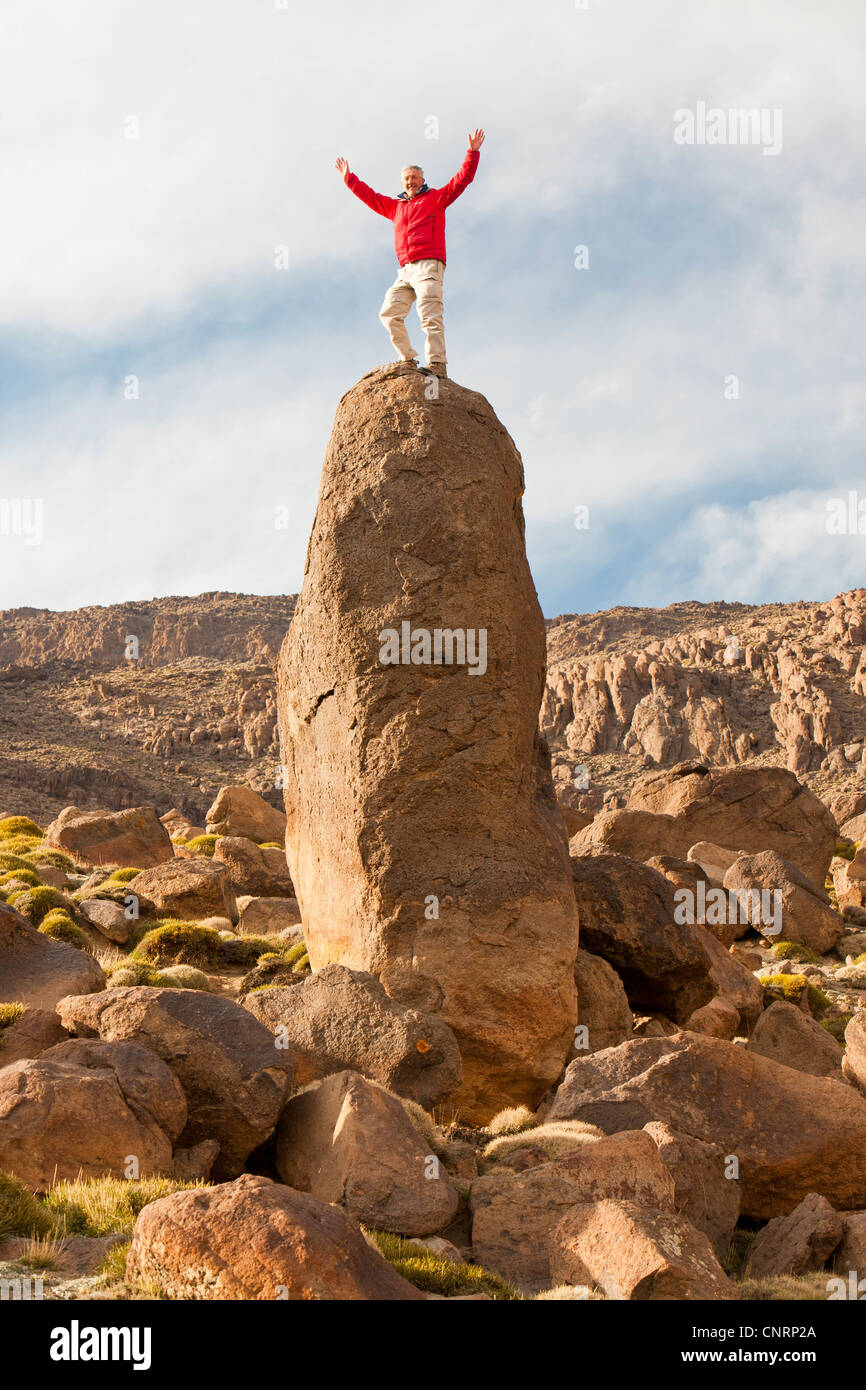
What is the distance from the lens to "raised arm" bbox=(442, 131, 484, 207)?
1313cm

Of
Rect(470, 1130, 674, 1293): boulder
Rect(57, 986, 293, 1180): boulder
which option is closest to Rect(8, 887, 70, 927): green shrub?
Rect(57, 986, 293, 1180): boulder

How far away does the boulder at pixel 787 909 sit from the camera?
25188 mm

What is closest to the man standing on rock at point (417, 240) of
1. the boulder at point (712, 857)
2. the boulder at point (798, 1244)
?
the boulder at point (798, 1244)

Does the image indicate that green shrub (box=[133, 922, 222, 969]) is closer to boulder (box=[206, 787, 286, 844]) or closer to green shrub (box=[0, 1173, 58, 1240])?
green shrub (box=[0, 1173, 58, 1240])

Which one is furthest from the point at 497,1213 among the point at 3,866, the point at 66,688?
the point at 66,688

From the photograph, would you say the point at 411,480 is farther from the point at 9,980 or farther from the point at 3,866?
the point at 3,866

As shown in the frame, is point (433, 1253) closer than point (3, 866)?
Yes

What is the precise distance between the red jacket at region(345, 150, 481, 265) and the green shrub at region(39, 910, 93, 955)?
1213cm

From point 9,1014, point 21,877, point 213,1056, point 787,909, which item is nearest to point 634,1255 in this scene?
point 213,1056

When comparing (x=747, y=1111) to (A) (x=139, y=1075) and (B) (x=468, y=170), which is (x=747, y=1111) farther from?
(B) (x=468, y=170)

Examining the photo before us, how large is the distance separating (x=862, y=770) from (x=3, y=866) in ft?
208

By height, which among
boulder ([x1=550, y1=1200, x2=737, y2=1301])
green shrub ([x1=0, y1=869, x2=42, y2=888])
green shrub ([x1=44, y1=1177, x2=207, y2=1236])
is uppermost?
green shrub ([x1=0, y1=869, x2=42, y2=888])

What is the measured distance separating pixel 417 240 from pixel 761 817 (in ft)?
76.2
